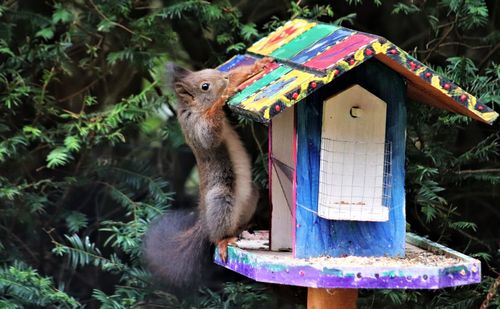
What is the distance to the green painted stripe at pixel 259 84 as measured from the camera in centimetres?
249

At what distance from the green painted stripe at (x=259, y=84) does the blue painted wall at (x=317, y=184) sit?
0.14m

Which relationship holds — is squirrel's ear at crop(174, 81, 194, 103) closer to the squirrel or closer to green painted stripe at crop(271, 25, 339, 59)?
the squirrel

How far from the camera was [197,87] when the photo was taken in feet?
9.89

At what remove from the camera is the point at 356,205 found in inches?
95.4

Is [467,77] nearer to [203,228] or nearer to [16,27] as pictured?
[203,228]

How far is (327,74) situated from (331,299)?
69 cm

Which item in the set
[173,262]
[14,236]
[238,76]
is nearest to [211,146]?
[238,76]

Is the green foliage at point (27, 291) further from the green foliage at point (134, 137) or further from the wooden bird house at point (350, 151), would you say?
the wooden bird house at point (350, 151)

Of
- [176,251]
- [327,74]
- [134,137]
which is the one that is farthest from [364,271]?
[134,137]

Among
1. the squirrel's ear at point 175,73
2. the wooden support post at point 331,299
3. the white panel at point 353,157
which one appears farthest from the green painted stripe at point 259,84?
the wooden support post at point 331,299

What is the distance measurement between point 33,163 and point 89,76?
1.62ft

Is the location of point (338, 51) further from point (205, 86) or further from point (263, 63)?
point (205, 86)

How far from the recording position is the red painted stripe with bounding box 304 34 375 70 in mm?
2268

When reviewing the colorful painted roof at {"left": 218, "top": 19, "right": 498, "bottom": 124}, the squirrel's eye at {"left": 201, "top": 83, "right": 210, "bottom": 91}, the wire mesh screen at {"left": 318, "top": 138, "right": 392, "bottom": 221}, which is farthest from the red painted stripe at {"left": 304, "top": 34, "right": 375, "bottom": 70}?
the squirrel's eye at {"left": 201, "top": 83, "right": 210, "bottom": 91}
